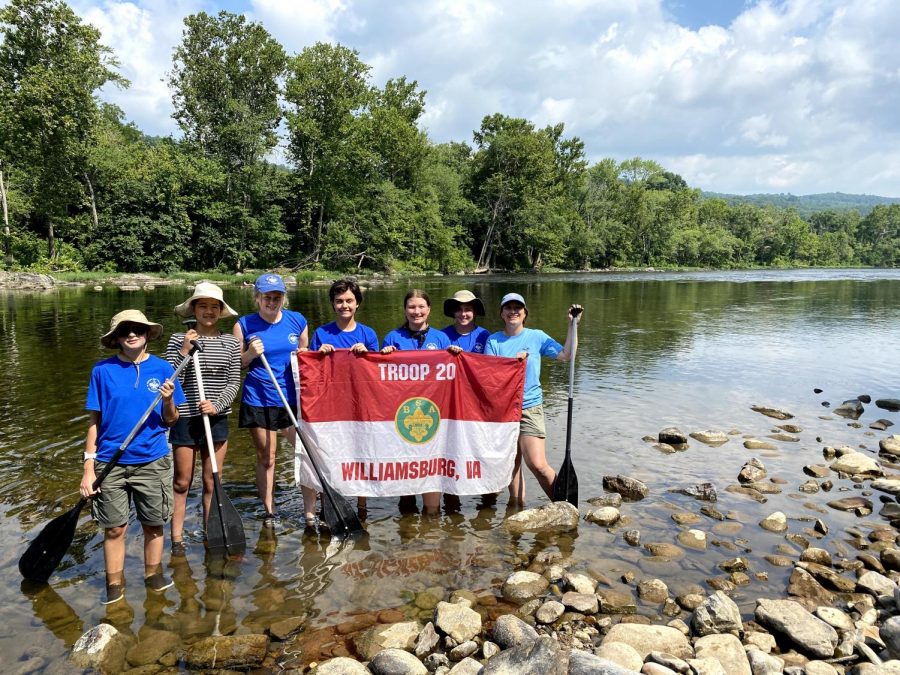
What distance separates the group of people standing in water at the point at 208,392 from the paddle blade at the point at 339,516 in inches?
12.8

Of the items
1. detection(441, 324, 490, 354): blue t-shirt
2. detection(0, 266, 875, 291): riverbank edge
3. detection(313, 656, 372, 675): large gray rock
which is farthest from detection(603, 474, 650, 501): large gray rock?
detection(0, 266, 875, 291): riverbank edge

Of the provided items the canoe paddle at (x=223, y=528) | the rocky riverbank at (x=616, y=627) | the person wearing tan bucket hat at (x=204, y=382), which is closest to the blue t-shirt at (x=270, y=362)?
the person wearing tan bucket hat at (x=204, y=382)

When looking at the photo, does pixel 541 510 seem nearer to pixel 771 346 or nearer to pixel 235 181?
pixel 771 346

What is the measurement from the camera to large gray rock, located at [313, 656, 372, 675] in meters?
4.38

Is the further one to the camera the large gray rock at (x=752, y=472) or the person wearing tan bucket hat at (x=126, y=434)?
the large gray rock at (x=752, y=472)

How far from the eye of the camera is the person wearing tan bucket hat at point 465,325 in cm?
702

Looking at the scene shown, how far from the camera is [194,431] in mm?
6094

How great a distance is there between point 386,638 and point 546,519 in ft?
9.41

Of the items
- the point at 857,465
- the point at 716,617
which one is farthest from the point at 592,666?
Result: the point at 857,465

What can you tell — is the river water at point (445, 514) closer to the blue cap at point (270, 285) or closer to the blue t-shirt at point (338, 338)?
the blue t-shirt at point (338, 338)

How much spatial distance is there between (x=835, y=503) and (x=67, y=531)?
9347mm

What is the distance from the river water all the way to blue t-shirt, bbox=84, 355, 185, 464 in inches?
58.5

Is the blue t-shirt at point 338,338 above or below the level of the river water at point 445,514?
above

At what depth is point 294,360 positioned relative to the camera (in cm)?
649
